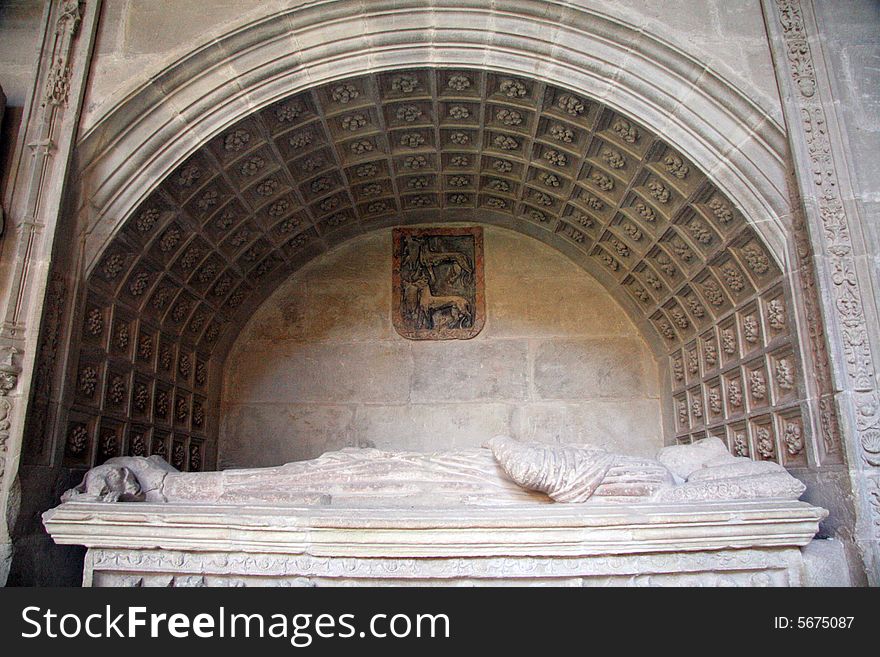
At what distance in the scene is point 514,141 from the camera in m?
6.11

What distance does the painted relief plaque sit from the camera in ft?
23.8

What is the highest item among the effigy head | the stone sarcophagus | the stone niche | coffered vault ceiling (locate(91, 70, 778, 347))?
coffered vault ceiling (locate(91, 70, 778, 347))

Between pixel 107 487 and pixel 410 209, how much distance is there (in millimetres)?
4081

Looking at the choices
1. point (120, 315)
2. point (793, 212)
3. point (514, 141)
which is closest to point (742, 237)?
point (793, 212)

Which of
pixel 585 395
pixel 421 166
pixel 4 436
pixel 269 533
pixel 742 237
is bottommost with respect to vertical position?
pixel 269 533

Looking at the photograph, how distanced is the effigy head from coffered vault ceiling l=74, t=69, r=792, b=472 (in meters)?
0.71

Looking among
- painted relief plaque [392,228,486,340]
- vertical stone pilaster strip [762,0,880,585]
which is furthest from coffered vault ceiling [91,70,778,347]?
vertical stone pilaster strip [762,0,880,585]

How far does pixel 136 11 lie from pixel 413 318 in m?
3.69

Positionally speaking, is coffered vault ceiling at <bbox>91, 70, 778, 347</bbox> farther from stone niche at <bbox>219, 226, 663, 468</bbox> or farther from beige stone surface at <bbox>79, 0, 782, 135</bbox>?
beige stone surface at <bbox>79, 0, 782, 135</bbox>

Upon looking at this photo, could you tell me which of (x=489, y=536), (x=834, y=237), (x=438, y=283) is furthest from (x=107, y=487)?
(x=834, y=237)

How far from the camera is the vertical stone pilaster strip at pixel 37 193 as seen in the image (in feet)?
14.2

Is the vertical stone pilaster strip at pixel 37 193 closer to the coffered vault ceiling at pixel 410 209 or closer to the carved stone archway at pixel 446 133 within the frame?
the carved stone archway at pixel 446 133

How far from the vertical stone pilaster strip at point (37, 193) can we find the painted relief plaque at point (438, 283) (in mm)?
3421
